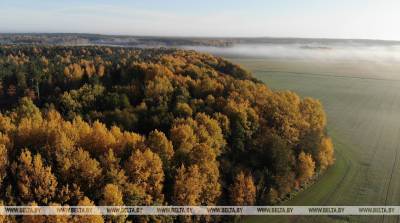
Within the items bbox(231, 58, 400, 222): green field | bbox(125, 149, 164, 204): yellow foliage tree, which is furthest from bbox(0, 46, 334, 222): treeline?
bbox(231, 58, 400, 222): green field

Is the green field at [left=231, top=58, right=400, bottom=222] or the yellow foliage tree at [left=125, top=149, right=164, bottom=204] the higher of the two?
the yellow foliage tree at [left=125, top=149, right=164, bottom=204]

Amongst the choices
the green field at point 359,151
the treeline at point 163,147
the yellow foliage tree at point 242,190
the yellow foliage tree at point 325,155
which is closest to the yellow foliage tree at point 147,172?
the treeline at point 163,147

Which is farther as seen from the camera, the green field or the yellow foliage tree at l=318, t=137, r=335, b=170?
the yellow foliage tree at l=318, t=137, r=335, b=170

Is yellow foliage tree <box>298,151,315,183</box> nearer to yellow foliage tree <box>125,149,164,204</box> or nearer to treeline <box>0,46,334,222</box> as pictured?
treeline <box>0,46,334,222</box>

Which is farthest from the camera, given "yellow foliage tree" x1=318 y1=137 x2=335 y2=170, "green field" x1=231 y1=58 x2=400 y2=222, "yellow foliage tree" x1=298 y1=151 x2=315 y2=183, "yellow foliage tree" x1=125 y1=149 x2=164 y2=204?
"yellow foliage tree" x1=318 y1=137 x2=335 y2=170

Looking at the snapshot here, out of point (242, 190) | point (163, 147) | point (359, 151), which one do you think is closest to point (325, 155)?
point (359, 151)

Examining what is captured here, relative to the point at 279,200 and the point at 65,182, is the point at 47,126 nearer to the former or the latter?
the point at 65,182

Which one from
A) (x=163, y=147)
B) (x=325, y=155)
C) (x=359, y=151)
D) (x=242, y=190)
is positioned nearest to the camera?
(x=163, y=147)

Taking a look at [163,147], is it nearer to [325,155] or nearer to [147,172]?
[147,172]

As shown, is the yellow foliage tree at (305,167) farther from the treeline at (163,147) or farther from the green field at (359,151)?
the green field at (359,151)
